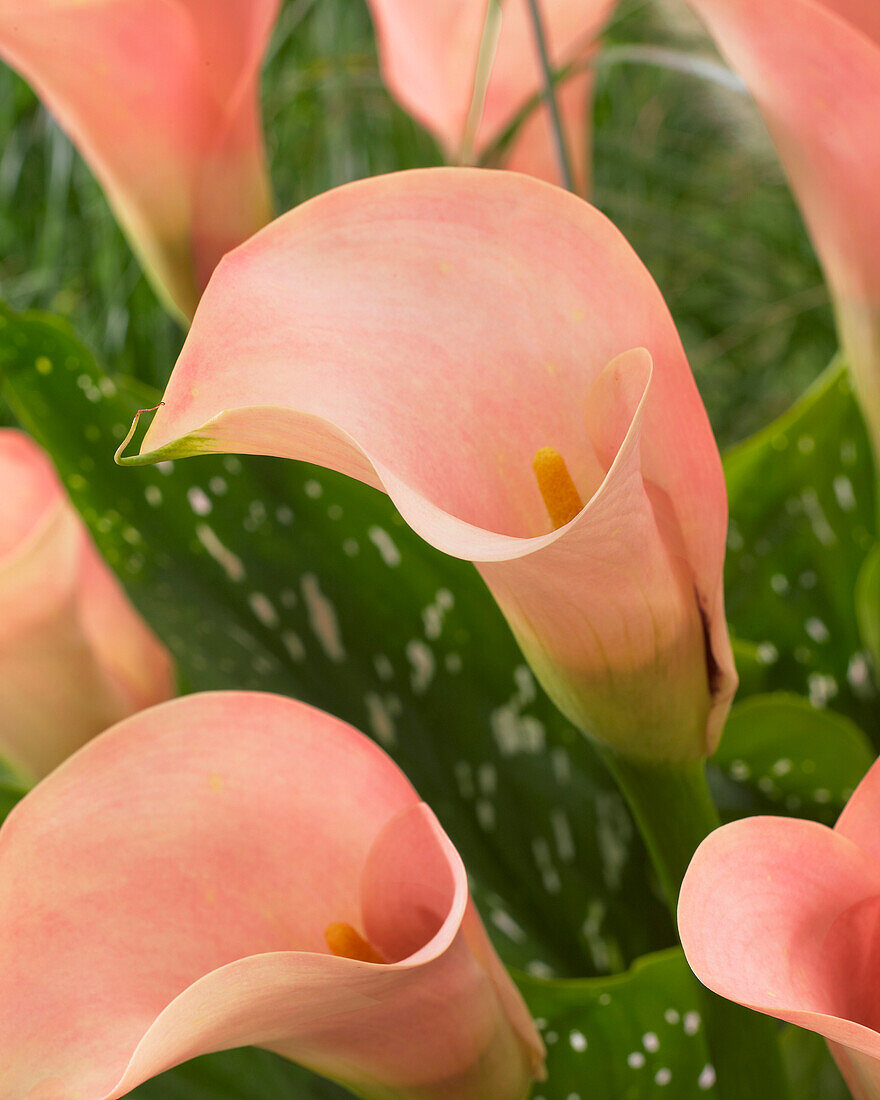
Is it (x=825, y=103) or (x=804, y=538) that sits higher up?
(x=825, y=103)

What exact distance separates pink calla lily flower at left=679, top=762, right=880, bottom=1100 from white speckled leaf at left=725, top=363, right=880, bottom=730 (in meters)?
0.13

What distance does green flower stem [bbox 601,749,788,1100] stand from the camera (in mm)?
168

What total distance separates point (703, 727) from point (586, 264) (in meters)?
0.07

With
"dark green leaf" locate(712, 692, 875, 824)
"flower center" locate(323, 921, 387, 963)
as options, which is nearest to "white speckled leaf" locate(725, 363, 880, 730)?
"dark green leaf" locate(712, 692, 875, 824)

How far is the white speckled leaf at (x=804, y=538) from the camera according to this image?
28 centimetres

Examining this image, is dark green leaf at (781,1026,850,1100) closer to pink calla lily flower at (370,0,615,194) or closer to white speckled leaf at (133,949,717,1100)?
white speckled leaf at (133,949,717,1100)

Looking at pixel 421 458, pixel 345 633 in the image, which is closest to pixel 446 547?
pixel 421 458

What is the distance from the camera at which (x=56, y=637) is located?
231 mm

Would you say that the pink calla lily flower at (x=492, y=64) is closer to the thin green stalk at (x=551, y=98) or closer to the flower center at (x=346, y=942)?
the thin green stalk at (x=551, y=98)

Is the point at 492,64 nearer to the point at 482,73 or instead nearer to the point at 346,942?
the point at 482,73

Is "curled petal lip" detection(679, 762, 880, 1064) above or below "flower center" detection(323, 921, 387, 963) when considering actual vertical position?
above

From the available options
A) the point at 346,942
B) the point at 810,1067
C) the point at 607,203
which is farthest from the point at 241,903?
the point at 607,203

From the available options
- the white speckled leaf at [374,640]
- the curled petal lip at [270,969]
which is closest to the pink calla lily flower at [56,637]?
the white speckled leaf at [374,640]

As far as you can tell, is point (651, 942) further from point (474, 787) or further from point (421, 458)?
point (421, 458)
